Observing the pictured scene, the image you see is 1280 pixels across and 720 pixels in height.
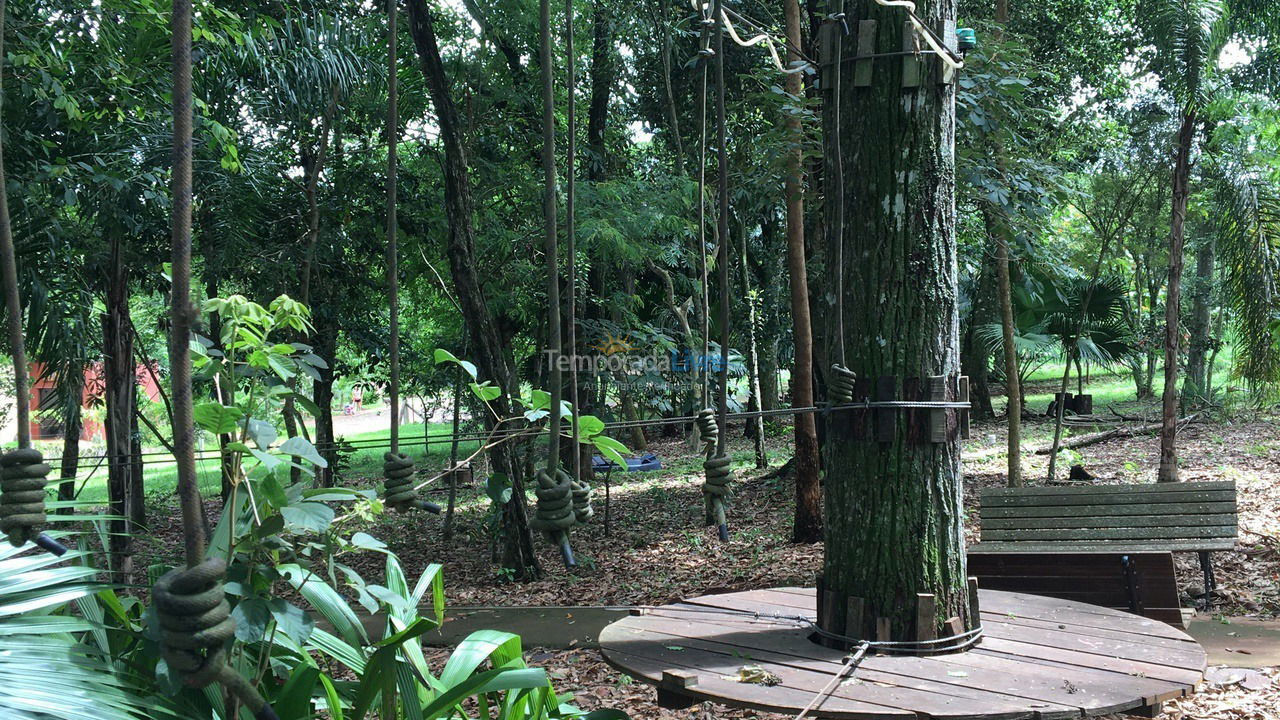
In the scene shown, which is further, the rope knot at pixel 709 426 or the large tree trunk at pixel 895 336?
the rope knot at pixel 709 426

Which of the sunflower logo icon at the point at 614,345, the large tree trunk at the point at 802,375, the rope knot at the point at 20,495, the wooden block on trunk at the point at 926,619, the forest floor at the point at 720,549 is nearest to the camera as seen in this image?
the rope knot at the point at 20,495

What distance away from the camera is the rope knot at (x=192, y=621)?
1.44m

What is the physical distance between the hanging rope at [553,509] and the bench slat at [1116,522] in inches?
161

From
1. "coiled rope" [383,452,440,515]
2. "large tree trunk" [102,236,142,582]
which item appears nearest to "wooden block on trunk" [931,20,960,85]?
"coiled rope" [383,452,440,515]

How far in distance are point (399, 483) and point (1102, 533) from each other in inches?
187

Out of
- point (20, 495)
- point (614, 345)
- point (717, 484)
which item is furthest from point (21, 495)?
point (614, 345)

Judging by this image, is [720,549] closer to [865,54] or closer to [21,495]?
[865,54]

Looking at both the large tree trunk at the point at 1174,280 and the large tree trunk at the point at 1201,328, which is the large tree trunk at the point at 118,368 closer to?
the large tree trunk at the point at 1174,280

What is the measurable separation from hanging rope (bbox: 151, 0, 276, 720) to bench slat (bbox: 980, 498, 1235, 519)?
5.32 metres

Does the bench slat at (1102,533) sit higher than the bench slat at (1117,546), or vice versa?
the bench slat at (1102,533)

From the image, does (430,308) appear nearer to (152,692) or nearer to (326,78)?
(326,78)

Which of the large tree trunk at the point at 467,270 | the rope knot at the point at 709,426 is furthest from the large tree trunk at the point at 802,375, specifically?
the rope knot at the point at 709,426

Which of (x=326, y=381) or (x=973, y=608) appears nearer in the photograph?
(x=973, y=608)

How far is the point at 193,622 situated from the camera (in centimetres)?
146
